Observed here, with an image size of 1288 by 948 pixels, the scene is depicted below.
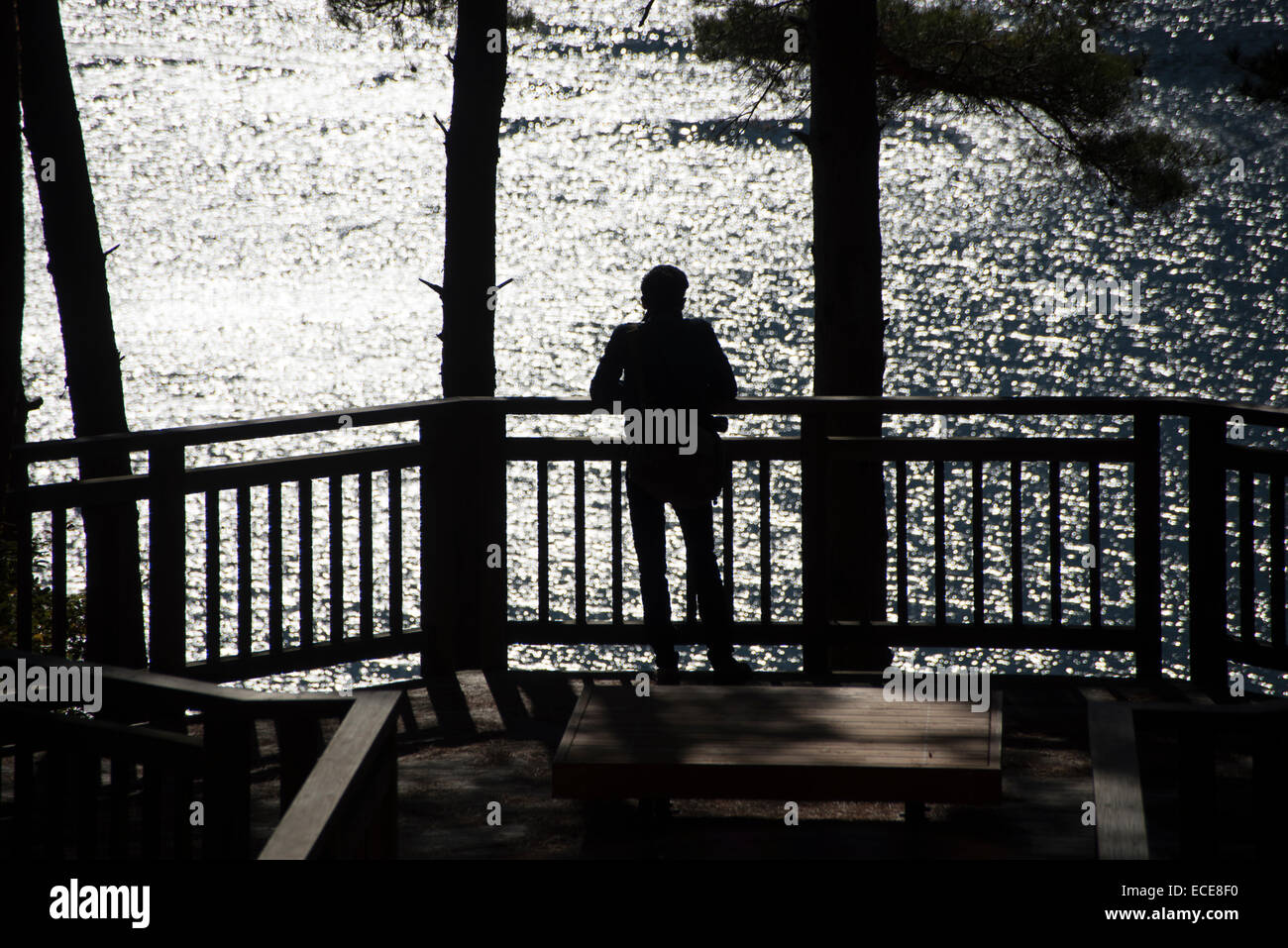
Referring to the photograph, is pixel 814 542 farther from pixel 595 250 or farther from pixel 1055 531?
pixel 595 250

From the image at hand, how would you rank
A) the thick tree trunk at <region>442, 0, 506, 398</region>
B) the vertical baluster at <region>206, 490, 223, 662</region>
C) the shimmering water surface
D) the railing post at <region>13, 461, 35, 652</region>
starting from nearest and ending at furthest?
1. the railing post at <region>13, 461, 35, 652</region>
2. the vertical baluster at <region>206, 490, 223, 662</region>
3. the thick tree trunk at <region>442, 0, 506, 398</region>
4. the shimmering water surface

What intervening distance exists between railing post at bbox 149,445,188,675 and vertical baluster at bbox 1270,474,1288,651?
4.64 meters

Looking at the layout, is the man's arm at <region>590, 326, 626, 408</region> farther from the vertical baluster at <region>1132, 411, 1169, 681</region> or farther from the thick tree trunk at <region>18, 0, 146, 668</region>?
the thick tree trunk at <region>18, 0, 146, 668</region>

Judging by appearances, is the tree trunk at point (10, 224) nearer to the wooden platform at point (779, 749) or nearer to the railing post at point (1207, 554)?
the wooden platform at point (779, 749)

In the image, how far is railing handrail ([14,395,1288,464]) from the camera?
21.0ft

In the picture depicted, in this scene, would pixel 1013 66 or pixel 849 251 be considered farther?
pixel 1013 66

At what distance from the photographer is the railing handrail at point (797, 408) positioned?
21.0 ft

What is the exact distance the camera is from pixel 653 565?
6.44 meters

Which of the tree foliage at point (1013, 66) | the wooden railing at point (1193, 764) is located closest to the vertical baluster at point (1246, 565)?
the wooden railing at point (1193, 764)

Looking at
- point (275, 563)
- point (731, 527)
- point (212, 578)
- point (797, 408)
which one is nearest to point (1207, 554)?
point (797, 408)

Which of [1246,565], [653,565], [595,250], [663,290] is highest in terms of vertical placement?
[595,250]

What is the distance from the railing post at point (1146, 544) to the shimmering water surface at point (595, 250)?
33.9 m

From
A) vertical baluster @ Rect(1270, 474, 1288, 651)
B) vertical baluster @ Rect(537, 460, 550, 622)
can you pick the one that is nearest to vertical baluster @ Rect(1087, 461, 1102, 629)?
vertical baluster @ Rect(1270, 474, 1288, 651)

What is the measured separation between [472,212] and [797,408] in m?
3.43
